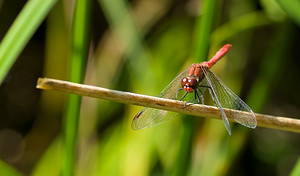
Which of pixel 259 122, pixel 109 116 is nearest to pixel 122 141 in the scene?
pixel 109 116

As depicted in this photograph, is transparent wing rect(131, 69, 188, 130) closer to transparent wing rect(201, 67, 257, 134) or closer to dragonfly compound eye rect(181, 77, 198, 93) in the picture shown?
dragonfly compound eye rect(181, 77, 198, 93)

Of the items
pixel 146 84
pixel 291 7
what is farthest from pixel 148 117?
pixel 291 7

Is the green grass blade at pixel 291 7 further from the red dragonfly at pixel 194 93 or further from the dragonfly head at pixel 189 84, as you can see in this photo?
the dragonfly head at pixel 189 84

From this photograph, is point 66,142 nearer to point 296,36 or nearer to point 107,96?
point 107,96

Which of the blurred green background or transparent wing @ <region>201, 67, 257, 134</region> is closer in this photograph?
transparent wing @ <region>201, 67, 257, 134</region>

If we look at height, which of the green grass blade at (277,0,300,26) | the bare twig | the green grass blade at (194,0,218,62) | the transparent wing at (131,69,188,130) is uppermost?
the green grass blade at (277,0,300,26)

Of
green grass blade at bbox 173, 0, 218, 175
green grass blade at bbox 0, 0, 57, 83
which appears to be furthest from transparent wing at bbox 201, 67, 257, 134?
green grass blade at bbox 0, 0, 57, 83

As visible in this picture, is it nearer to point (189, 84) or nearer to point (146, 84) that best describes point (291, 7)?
point (189, 84)
